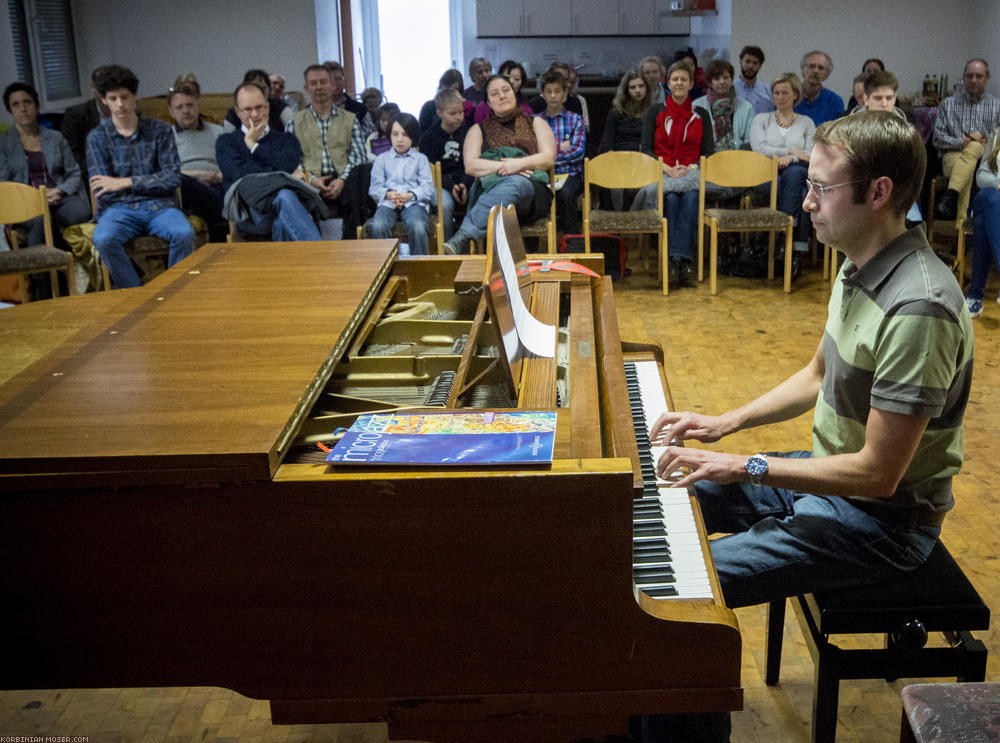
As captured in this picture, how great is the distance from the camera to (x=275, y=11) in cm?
970

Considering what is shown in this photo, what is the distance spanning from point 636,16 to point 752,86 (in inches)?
137

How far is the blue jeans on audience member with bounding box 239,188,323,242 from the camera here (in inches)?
218

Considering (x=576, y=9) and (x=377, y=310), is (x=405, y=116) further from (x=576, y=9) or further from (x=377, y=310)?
(x=576, y=9)

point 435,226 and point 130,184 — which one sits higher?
point 130,184

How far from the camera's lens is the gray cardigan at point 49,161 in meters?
5.87

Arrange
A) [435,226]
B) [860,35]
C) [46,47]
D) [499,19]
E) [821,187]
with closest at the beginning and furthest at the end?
[821,187] < [435,226] < [46,47] < [860,35] < [499,19]

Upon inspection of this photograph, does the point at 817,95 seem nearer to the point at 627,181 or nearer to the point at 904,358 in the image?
the point at 627,181

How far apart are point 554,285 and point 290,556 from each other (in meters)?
1.26

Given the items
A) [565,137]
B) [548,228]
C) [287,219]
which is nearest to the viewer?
[287,219]

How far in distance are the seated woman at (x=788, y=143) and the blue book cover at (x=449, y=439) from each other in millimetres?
5259

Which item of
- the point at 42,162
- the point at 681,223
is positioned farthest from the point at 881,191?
the point at 42,162

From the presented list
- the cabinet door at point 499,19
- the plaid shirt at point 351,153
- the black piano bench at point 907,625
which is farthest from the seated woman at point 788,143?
the cabinet door at point 499,19

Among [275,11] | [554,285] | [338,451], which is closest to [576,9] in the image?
[275,11]

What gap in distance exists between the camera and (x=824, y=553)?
1.69 meters
